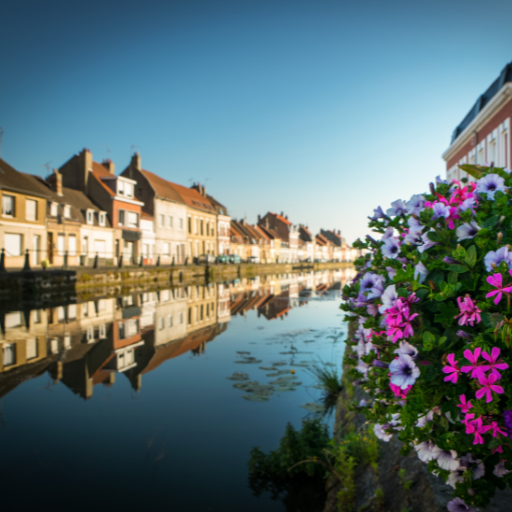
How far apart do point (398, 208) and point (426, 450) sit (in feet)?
4.30

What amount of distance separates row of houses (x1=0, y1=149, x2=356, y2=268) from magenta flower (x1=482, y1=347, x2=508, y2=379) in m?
27.0

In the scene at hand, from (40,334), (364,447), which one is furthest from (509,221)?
(40,334)

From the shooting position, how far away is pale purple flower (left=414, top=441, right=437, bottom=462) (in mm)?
1828

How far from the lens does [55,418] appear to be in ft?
17.9

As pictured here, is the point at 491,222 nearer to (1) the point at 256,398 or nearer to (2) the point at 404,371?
(2) the point at 404,371

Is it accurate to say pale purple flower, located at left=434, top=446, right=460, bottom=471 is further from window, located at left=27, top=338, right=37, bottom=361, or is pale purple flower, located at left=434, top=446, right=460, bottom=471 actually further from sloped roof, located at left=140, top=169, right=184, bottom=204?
sloped roof, located at left=140, top=169, right=184, bottom=204

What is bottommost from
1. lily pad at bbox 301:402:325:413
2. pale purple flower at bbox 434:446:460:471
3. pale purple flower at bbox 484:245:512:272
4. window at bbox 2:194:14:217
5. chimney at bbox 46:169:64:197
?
lily pad at bbox 301:402:325:413

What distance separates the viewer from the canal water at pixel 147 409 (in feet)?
13.0

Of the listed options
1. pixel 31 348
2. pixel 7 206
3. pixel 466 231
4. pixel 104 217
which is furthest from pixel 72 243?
pixel 466 231

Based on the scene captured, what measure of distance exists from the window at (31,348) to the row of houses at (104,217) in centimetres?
1705

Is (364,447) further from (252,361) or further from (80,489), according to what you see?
(252,361)

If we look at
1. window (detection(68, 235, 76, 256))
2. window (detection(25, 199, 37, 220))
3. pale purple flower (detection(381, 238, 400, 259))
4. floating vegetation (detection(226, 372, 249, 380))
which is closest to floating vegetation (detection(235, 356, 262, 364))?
floating vegetation (detection(226, 372, 249, 380))

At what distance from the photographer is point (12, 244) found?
27.5 m

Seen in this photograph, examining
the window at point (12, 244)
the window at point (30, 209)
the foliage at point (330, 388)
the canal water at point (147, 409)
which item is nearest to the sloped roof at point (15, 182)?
the window at point (30, 209)
